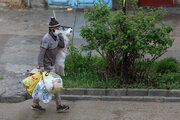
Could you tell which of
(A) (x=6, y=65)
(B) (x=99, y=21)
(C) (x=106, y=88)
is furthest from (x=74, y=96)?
(A) (x=6, y=65)

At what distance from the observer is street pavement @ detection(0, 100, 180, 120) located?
6.28 m

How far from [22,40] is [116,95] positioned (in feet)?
18.1

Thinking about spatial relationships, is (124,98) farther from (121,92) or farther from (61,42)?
(61,42)

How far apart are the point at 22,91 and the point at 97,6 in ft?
7.92

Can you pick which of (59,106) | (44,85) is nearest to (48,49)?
(44,85)

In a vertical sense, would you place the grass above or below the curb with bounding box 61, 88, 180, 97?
above

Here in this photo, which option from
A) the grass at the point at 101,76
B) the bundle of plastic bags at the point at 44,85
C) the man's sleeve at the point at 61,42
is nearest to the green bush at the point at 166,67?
the grass at the point at 101,76

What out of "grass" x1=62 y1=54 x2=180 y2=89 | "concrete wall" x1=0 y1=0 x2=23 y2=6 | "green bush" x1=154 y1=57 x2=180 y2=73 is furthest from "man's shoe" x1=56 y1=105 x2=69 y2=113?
"concrete wall" x1=0 y1=0 x2=23 y2=6

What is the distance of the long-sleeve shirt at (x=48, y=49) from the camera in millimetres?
6316

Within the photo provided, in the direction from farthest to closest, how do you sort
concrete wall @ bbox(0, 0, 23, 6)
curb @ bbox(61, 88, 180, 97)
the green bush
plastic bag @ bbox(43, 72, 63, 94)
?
concrete wall @ bbox(0, 0, 23, 6) → the green bush → curb @ bbox(61, 88, 180, 97) → plastic bag @ bbox(43, 72, 63, 94)

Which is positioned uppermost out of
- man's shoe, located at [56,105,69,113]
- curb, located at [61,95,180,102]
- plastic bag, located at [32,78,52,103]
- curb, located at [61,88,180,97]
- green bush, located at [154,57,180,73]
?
green bush, located at [154,57,180,73]

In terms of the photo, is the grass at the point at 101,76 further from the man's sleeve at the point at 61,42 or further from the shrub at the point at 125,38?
the man's sleeve at the point at 61,42

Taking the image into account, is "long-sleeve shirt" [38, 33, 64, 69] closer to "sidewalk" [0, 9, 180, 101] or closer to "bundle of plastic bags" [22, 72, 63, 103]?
"bundle of plastic bags" [22, 72, 63, 103]

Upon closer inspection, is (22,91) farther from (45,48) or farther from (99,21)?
(99,21)
